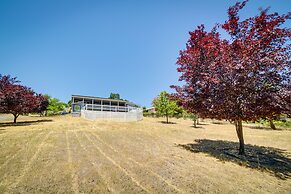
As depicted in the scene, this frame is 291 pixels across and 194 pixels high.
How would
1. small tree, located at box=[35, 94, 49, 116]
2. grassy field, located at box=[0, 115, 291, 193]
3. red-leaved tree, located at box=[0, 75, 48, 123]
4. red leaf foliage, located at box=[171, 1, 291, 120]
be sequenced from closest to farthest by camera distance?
grassy field, located at box=[0, 115, 291, 193] → red leaf foliage, located at box=[171, 1, 291, 120] → red-leaved tree, located at box=[0, 75, 48, 123] → small tree, located at box=[35, 94, 49, 116]

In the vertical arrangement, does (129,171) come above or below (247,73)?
below

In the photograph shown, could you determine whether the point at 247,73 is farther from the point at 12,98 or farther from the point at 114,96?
the point at 114,96

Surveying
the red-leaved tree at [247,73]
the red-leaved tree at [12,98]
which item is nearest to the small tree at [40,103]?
the red-leaved tree at [12,98]

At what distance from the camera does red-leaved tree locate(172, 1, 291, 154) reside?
20.2 ft

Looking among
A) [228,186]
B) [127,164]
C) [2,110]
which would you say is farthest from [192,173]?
[2,110]

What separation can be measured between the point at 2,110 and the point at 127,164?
18022 mm

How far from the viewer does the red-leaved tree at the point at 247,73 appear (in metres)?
6.16

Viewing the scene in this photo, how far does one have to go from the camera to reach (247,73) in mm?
6410

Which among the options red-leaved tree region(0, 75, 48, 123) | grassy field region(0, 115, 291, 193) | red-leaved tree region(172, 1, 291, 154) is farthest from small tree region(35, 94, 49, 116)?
red-leaved tree region(172, 1, 291, 154)

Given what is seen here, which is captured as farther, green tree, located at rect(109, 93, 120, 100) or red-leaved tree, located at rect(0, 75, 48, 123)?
green tree, located at rect(109, 93, 120, 100)

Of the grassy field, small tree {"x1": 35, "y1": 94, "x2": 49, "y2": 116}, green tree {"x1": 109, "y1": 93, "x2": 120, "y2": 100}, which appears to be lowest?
the grassy field

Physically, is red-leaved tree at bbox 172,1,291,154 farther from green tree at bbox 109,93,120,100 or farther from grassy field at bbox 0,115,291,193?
green tree at bbox 109,93,120,100

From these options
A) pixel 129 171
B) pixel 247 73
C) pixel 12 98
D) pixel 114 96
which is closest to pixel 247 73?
pixel 247 73

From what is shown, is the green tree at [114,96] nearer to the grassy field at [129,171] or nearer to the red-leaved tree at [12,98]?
the red-leaved tree at [12,98]
